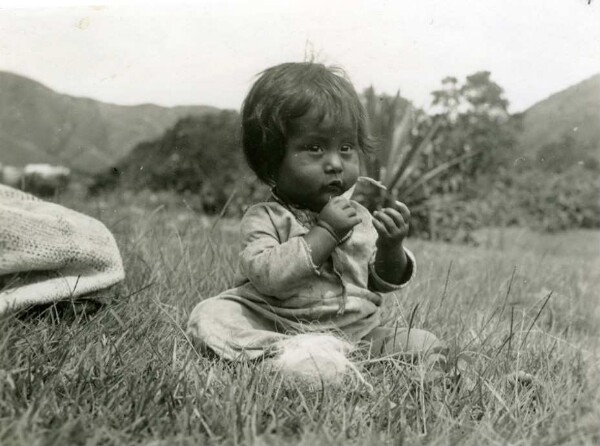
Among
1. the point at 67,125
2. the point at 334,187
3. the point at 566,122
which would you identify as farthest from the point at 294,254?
the point at 566,122

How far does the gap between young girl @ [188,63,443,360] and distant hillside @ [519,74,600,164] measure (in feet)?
6.07

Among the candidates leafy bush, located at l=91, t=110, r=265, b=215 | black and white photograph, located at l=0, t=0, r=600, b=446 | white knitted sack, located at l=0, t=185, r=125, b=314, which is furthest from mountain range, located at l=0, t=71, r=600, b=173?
white knitted sack, located at l=0, t=185, r=125, b=314

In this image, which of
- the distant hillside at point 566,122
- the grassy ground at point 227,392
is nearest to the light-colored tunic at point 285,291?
the grassy ground at point 227,392

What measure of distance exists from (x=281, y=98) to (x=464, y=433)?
3.50ft

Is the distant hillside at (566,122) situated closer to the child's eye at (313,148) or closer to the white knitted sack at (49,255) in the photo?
the child's eye at (313,148)

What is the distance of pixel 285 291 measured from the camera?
1.98m

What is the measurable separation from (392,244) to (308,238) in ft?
0.92

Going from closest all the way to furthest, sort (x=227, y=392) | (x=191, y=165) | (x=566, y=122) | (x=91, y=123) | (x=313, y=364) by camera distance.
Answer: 1. (x=227, y=392)
2. (x=313, y=364)
3. (x=91, y=123)
4. (x=566, y=122)
5. (x=191, y=165)

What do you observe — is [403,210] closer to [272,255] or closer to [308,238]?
[308,238]

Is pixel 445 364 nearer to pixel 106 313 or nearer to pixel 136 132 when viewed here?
pixel 106 313

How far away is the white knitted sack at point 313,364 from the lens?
1.74 m

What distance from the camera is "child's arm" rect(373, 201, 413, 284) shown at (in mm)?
2002

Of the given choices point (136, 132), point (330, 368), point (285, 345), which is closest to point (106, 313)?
point (285, 345)

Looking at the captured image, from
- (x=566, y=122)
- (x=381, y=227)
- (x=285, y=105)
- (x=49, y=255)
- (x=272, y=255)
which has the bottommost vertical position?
(x=49, y=255)
